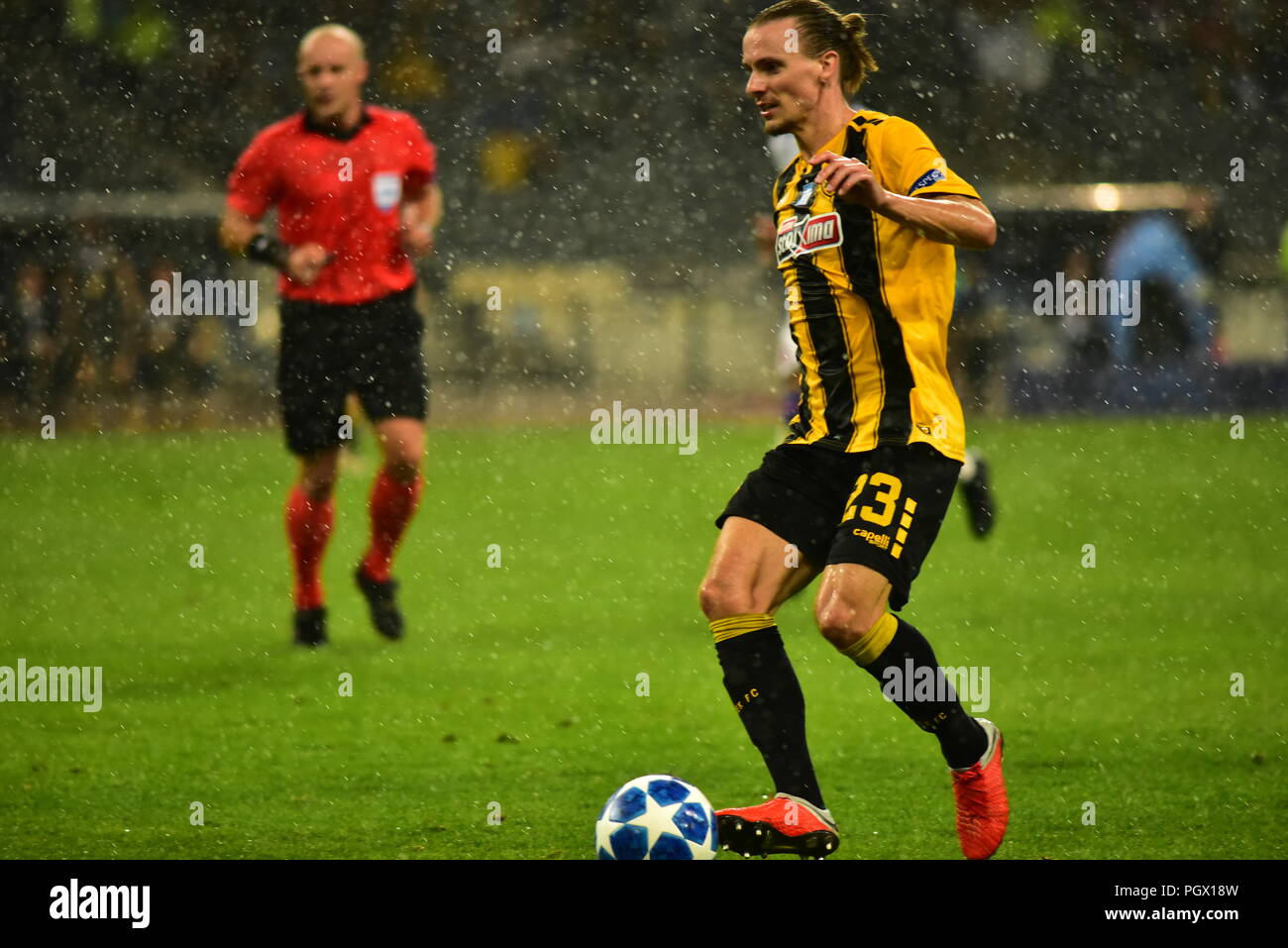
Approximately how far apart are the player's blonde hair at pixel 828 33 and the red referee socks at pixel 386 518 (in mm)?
3233

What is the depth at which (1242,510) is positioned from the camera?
10984mm

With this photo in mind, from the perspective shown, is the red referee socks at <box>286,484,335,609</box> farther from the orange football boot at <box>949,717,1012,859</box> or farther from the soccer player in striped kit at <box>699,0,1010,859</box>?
the orange football boot at <box>949,717,1012,859</box>

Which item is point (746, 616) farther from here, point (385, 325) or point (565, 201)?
point (565, 201)

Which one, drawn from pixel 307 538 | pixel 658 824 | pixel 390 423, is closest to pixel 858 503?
pixel 658 824

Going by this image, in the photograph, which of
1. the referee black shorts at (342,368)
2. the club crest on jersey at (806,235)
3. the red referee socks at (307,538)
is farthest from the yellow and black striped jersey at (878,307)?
the red referee socks at (307,538)

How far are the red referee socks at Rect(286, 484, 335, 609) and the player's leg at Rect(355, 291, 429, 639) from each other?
0.61 feet

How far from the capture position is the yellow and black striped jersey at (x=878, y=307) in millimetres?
4000

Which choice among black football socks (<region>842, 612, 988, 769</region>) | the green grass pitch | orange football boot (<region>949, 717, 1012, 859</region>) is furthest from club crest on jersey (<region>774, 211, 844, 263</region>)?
the green grass pitch

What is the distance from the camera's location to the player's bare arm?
3643mm

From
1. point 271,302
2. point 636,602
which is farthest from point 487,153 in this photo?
point 636,602

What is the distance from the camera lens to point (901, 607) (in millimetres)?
3828

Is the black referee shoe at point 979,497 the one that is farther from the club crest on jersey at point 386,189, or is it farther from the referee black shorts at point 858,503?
the referee black shorts at point 858,503

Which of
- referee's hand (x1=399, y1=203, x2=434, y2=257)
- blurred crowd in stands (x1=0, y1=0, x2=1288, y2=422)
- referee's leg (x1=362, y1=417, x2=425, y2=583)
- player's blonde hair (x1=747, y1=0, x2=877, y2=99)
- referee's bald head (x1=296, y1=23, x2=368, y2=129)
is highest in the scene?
blurred crowd in stands (x1=0, y1=0, x2=1288, y2=422)

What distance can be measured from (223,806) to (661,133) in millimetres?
16671
